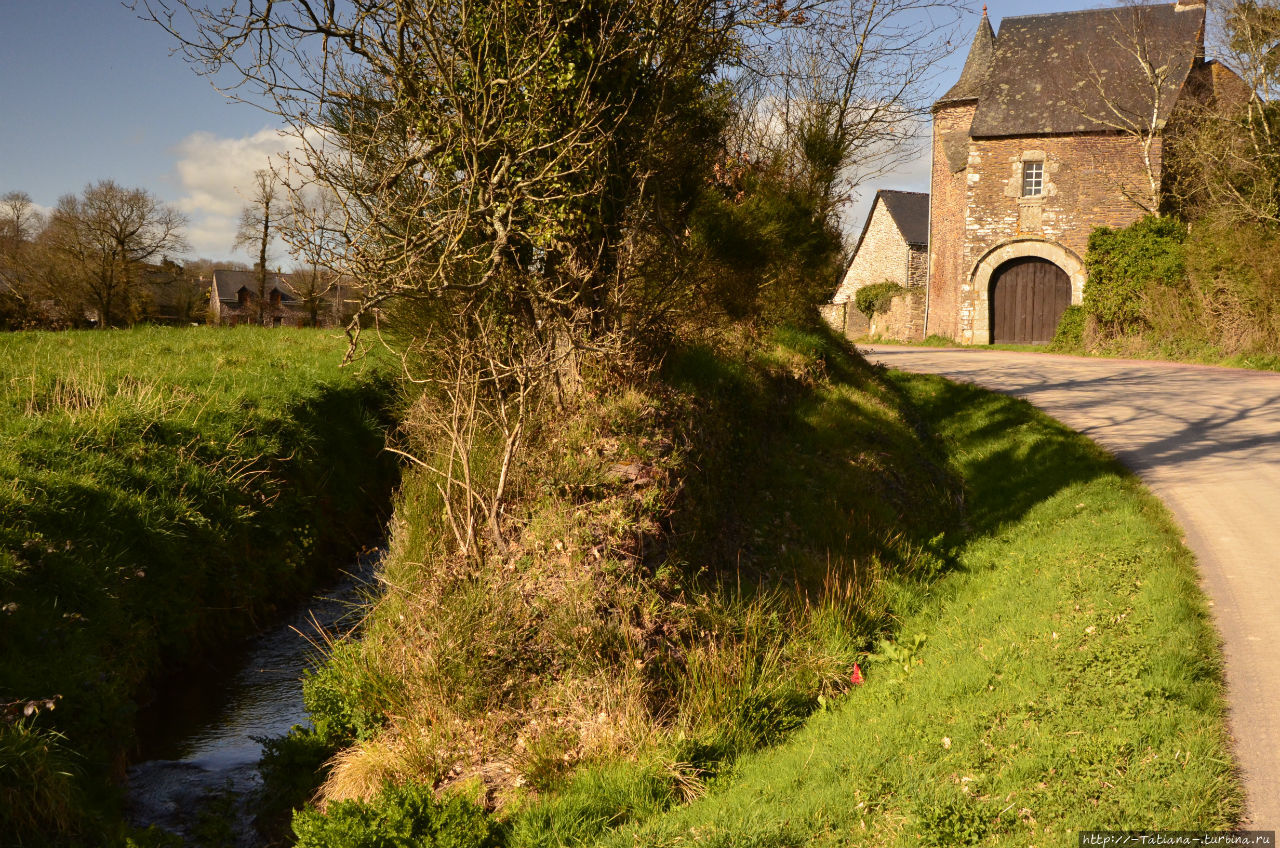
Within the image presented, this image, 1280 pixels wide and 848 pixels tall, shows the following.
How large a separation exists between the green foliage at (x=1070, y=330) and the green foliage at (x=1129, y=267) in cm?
44

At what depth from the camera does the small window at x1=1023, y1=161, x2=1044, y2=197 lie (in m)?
26.7

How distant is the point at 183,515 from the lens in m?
7.43

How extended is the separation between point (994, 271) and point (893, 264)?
462 inches

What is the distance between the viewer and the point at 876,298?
37.5 metres

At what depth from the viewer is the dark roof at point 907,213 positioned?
1499 inches

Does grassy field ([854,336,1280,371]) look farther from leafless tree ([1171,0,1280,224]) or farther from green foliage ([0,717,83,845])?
green foliage ([0,717,83,845])

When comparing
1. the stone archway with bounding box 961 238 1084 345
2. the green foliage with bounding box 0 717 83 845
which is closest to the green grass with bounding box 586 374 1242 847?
the green foliage with bounding box 0 717 83 845

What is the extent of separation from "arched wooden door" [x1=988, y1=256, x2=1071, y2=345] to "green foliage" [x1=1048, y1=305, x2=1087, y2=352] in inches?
68.3

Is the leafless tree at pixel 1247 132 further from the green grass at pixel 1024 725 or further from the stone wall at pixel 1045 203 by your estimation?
the green grass at pixel 1024 725

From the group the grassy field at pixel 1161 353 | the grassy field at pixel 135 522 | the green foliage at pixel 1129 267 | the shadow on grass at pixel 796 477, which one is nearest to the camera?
the grassy field at pixel 135 522

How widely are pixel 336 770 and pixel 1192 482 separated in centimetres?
816

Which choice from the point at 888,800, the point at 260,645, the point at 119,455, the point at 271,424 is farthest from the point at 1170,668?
the point at 271,424

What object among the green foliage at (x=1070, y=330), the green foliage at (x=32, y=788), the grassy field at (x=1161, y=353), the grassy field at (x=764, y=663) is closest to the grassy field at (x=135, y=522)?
the green foliage at (x=32, y=788)

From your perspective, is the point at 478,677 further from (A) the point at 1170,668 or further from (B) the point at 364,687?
(A) the point at 1170,668
